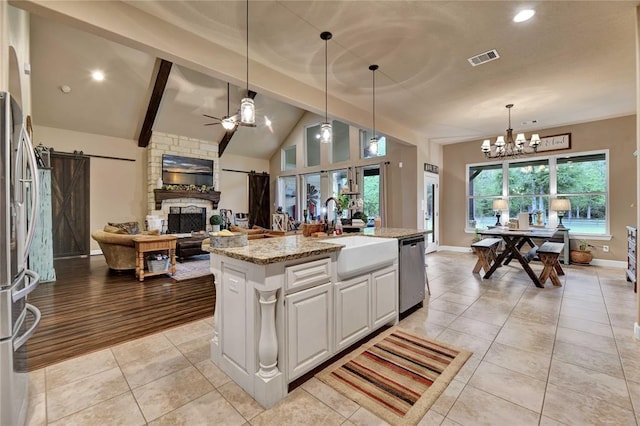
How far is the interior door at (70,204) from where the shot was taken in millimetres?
6664

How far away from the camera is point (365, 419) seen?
5.45 feet

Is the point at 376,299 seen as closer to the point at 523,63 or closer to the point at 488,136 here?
Result: the point at 523,63

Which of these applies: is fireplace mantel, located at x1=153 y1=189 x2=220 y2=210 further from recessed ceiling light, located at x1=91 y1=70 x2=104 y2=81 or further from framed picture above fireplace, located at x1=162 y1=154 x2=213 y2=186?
recessed ceiling light, located at x1=91 y1=70 x2=104 y2=81

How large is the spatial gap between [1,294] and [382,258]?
252 cm

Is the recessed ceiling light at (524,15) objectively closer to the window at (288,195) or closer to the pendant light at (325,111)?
the pendant light at (325,111)

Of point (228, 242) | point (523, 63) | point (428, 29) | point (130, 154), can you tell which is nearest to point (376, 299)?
point (228, 242)

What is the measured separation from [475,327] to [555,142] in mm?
5590

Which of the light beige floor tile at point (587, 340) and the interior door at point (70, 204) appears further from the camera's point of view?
the interior door at point (70, 204)

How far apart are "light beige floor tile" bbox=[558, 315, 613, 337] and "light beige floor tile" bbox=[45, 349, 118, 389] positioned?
14.0 feet

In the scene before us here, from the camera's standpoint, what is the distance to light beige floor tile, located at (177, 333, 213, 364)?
2.34m

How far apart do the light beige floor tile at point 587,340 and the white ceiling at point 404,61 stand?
9.94 feet

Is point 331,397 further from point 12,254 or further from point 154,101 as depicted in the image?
point 154,101

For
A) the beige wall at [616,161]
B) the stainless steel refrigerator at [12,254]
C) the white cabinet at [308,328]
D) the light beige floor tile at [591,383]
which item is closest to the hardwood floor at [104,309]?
the stainless steel refrigerator at [12,254]

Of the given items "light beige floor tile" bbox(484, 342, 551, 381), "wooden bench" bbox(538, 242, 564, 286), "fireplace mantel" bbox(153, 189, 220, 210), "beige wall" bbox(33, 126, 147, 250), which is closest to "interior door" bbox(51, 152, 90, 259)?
"beige wall" bbox(33, 126, 147, 250)
